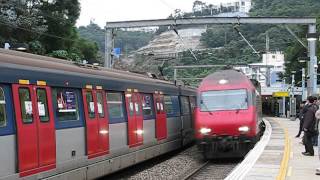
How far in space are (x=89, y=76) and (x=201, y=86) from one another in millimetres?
7317

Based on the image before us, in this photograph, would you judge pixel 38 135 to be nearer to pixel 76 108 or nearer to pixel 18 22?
pixel 76 108

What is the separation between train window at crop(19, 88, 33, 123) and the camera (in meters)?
8.86

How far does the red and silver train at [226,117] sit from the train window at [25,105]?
9.16 m

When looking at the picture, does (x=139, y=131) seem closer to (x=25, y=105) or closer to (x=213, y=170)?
(x=213, y=170)

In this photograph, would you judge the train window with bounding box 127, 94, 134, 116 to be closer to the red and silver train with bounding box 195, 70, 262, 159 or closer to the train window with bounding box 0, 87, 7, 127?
the red and silver train with bounding box 195, 70, 262, 159

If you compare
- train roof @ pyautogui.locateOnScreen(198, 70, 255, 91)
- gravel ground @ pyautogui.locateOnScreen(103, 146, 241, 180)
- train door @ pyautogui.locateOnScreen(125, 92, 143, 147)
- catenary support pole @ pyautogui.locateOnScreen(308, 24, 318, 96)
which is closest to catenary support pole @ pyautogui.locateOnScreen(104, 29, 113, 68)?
gravel ground @ pyautogui.locateOnScreen(103, 146, 241, 180)

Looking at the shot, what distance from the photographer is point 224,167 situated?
1702 cm

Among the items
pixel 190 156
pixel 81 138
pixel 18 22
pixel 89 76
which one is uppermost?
pixel 18 22

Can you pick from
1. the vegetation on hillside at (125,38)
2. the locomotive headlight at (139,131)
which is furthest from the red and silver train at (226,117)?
the vegetation on hillside at (125,38)

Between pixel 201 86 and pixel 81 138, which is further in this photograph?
pixel 201 86

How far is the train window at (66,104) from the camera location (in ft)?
33.6

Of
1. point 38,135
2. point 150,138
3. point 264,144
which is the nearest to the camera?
point 38,135

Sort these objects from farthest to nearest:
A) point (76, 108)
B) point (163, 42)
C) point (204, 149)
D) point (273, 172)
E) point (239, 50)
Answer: point (163, 42) → point (239, 50) → point (204, 149) → point (273, 172) → point (76, 108)

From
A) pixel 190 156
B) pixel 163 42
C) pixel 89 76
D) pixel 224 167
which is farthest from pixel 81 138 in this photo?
pixel 163 42
